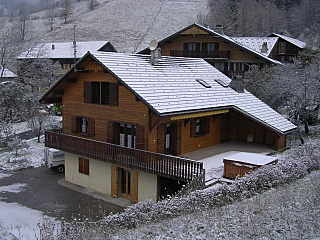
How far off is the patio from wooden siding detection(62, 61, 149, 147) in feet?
10.4

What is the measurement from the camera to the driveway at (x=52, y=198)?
16191 millimetres

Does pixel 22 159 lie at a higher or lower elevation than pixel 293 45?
lower

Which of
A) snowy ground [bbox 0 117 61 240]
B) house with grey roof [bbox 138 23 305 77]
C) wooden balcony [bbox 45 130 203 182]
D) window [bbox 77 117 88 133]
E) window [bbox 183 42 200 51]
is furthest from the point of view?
window [bbox 183 42 200 51]

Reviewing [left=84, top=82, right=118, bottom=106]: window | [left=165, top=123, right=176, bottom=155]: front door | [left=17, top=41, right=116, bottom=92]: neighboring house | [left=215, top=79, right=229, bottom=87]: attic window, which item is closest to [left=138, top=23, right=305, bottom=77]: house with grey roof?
[left=17, top=41, right=116, bottom=92]: neighboring house

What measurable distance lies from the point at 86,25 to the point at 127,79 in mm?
94361

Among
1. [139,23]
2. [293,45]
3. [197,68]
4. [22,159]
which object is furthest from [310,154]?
[139,23]

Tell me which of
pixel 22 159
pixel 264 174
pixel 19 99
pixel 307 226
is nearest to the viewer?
pixel 307 226

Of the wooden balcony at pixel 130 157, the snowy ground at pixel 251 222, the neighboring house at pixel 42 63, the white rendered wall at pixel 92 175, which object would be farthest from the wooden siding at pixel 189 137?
the neighboring house at pixel 42 63

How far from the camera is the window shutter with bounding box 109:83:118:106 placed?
17.8 meters

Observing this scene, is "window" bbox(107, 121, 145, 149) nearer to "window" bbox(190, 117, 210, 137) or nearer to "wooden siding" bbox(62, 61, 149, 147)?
"wooden siding" bbox(62, 61, 149, 147)

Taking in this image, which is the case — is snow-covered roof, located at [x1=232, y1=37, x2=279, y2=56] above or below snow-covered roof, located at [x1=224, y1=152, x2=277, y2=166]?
above

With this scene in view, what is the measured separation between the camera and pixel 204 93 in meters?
19.2

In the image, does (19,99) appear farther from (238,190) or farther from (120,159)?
(238,190)

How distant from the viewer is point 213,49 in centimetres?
3775
